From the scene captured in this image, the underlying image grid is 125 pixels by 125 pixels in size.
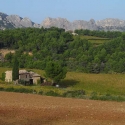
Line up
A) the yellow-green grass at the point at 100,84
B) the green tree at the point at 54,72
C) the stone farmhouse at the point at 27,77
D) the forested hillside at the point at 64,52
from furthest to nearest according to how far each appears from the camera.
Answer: the forested hillside at the point at 64,52, the stone farmhouse at the point at 27,77, the green tree at the point at 54,72, the yellow-green grass at the point at 100,84

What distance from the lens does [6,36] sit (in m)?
117

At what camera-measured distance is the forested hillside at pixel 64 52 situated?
90812 millimetres

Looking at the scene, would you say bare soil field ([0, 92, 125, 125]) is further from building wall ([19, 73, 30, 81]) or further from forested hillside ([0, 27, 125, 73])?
forested hillside ([0, 27, 125, 73])

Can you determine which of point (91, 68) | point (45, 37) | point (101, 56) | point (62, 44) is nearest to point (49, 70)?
point (91, 68)

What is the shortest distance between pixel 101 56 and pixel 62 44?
1982cm

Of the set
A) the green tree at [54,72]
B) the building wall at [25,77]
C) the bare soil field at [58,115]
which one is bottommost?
the building wall at [25,77]

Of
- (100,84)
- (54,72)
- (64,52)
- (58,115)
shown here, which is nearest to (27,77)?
(54,72)

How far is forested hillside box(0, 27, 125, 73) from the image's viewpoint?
298ft

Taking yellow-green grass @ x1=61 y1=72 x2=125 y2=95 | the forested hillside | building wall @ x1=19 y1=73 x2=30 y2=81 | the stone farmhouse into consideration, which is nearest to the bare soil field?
yellow-green grass @ x1=61 y1=72 x2=125 y2=95

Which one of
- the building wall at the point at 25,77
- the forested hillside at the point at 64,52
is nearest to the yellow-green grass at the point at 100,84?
the building wall at the point at 25,77

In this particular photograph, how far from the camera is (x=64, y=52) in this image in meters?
107

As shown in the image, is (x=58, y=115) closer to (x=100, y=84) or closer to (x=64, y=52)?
(x=100, y=84)

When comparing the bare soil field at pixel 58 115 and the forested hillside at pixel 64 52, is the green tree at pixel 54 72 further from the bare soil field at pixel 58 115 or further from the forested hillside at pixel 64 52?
the bare soil field at pixel 58 115

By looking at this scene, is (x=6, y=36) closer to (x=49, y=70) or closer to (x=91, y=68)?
(x=91, y=68)
